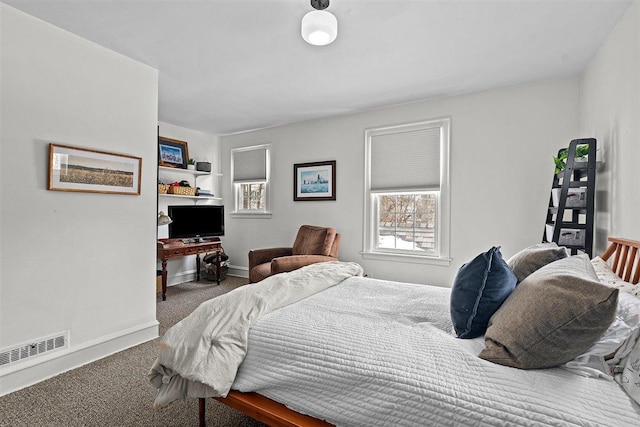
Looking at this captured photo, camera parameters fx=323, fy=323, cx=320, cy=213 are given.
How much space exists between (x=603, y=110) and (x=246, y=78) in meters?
3.11

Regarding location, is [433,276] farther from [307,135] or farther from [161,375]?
[161,375]

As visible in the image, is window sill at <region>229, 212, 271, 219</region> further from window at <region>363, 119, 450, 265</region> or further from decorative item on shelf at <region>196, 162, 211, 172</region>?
window at <region>363, 119, 450, 265</region>

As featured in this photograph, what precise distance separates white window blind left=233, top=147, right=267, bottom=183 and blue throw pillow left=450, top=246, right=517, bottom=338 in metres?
4.21

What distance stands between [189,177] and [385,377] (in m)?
4.81

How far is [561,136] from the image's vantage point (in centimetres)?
323

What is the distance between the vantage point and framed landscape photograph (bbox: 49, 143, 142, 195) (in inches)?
91.4

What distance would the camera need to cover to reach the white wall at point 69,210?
6.95ft

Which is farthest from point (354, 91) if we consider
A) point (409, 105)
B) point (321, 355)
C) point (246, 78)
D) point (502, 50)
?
point (321, 355)

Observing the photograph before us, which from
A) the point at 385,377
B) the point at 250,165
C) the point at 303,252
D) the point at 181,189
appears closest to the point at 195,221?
the point at 181,189

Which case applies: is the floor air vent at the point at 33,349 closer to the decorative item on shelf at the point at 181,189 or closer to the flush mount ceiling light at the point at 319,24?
the decorative item on shelf at the point at 181,189

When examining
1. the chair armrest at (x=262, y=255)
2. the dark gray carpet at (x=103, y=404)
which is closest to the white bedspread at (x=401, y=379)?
the dark gray carpet at (x=103, y=404)

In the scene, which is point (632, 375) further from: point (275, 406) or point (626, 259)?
point (275, 406)

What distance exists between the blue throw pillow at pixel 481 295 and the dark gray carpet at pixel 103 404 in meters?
1.31

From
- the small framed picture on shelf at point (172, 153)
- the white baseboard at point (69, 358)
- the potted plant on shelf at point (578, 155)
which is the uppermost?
the small framed picture on shelf at point (172, 153)
